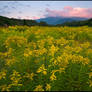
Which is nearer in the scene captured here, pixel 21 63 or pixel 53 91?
pixel 53 91

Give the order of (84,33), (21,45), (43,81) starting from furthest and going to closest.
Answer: (84,33) → (21,45) → (43,81)

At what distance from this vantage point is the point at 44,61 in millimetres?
3547

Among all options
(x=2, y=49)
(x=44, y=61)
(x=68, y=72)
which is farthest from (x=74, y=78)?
(x=2, y=49)

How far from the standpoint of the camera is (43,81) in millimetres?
2754

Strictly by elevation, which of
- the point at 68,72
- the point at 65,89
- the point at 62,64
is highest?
the point at 62,64

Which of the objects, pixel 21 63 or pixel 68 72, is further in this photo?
pixel 21 63

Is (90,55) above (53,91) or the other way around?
above

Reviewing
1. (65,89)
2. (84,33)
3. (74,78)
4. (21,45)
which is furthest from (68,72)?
(84,33)

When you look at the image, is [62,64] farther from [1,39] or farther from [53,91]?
[1,39]

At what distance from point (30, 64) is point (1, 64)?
3.21 feet

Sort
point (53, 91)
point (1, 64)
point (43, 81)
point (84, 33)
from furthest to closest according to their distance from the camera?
point (84, 33) → point (1, 64) → point (43, 81) → point (53, 91)

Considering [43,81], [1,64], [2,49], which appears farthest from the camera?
[2,49]

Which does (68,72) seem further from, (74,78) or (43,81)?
(43,81)

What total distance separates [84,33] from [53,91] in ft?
23.6
